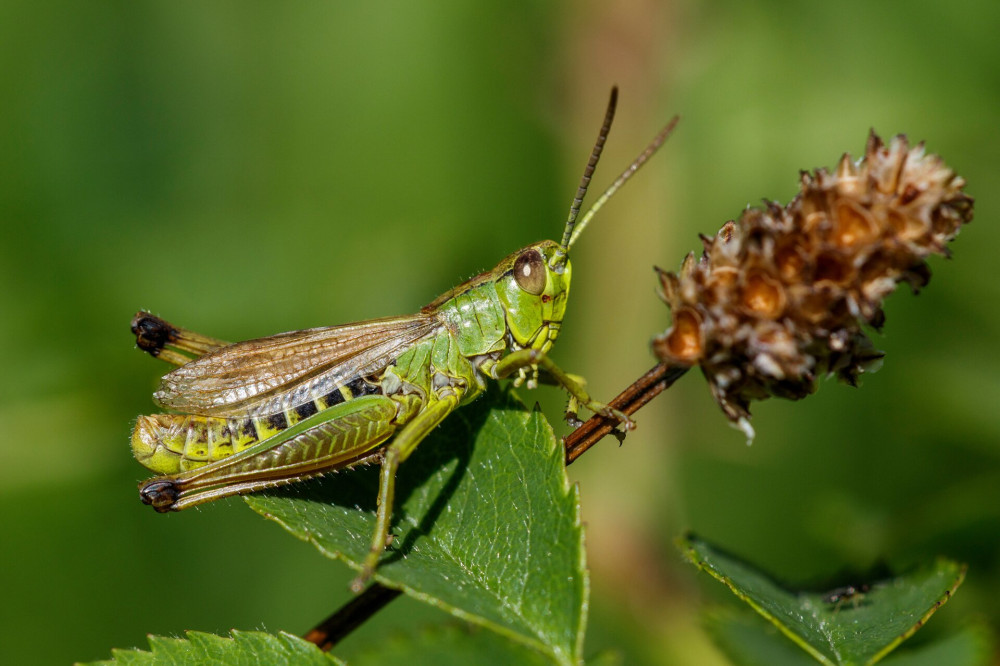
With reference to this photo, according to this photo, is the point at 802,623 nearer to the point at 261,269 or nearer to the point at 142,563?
the point at 142,563

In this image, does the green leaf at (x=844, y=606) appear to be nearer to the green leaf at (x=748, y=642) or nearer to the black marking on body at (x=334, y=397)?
the green leaf at (x=748, y=642)

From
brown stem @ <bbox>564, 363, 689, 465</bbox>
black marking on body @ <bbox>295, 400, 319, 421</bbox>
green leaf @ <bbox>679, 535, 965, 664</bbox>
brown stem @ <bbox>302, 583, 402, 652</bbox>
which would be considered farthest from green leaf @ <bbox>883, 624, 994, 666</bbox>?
black marking on body @ <bbox>295, 400, 319, 421</bbox>

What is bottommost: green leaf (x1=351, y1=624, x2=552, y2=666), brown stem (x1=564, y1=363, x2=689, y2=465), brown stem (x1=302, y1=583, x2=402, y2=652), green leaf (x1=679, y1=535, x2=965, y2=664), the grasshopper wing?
green leaf (x1=679, y1=535, x2=965, y2=664)

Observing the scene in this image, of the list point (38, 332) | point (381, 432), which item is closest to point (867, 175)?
point (381, 432)

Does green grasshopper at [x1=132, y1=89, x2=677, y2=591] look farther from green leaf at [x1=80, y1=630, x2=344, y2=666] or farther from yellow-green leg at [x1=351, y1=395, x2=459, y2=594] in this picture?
green leaf at [x1=80, y1=630, x2=344, y2=666]

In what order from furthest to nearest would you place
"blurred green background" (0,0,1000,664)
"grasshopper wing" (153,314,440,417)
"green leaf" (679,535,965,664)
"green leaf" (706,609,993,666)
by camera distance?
"blurred green background" (0,0,1000,664)
"grasshopper wing" (153,314,440,417)
"green leaf" (706,609,993,666)
"green leaf" (679,535,965,664)

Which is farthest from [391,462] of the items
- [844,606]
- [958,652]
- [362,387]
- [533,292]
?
[958,652]
